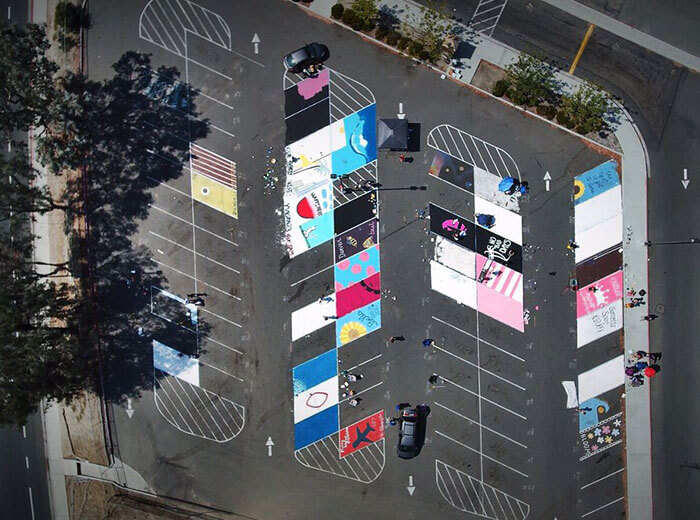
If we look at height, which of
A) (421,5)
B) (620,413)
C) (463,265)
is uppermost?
(421,5)

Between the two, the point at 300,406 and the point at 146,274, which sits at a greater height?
the point at 146,274

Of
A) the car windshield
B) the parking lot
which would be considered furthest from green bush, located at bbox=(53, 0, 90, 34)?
the car windshield

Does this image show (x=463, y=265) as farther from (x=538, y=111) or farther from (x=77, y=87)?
(x=77, y=87)

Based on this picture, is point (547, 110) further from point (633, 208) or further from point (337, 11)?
point (337, 11)

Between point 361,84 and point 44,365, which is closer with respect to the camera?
point 44,365

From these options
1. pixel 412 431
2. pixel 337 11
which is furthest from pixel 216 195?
pixel 412 431

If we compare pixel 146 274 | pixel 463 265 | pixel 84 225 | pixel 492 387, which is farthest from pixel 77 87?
pixel 492 387
